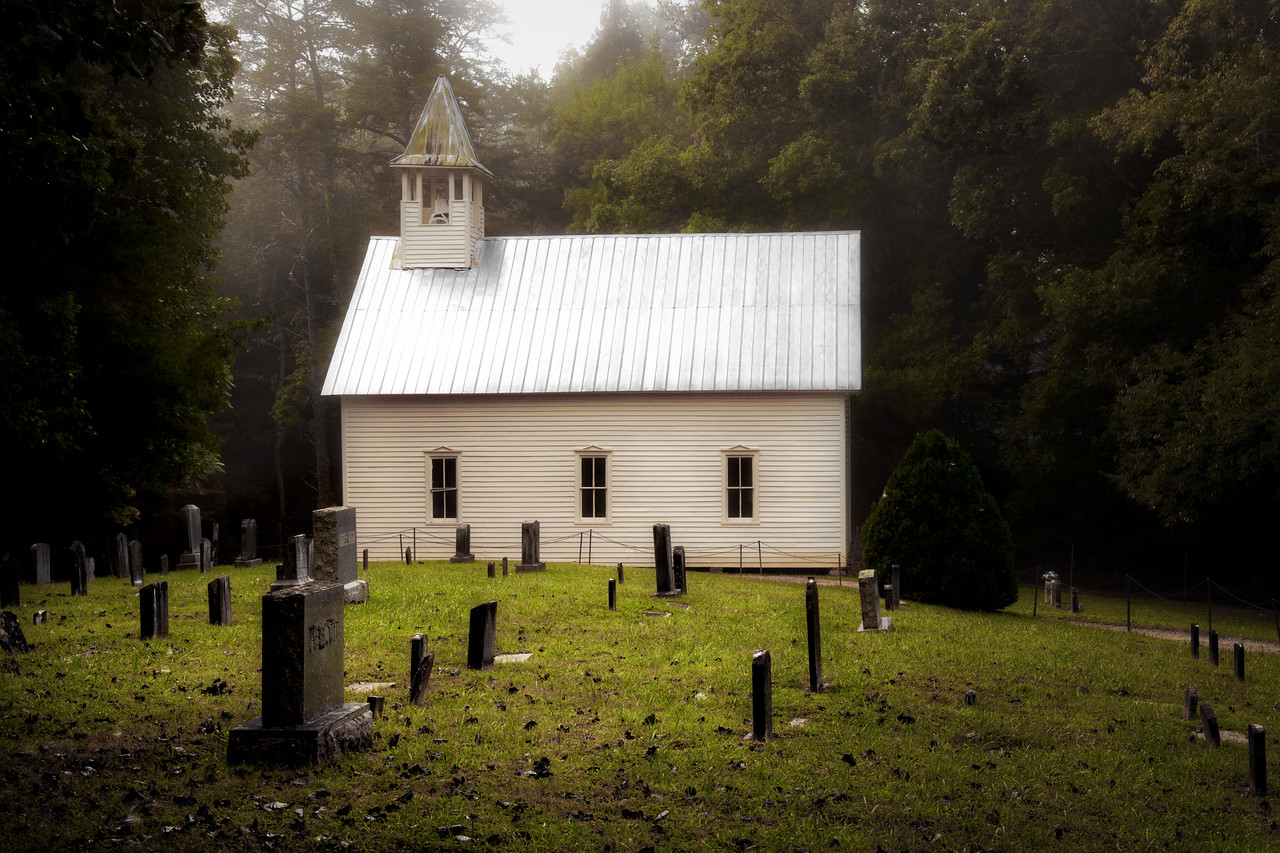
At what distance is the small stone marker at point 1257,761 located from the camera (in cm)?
790

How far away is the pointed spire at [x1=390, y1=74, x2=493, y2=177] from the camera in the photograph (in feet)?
85.8

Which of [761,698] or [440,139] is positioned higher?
[440,139]

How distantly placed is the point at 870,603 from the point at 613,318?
41.0 ft

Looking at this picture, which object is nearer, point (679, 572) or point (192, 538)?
point (679, 572)

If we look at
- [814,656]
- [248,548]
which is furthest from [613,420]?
[814,656]

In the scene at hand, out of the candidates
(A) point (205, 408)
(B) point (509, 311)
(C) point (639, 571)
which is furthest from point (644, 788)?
(B) point (509, 311)

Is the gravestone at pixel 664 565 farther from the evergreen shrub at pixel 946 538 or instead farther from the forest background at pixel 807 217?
the forest background at pixel 807 217

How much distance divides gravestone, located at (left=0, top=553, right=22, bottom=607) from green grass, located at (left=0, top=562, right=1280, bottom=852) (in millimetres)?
1919

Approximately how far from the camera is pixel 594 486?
23594 millimetres

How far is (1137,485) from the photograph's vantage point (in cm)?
2358

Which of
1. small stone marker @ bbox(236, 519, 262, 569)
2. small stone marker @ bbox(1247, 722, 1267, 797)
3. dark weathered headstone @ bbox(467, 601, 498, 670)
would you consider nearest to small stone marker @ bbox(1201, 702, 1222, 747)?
small stone marker @ bbox(1247, 722, 1267, 797)

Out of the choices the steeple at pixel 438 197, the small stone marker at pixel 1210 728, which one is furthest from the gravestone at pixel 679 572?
the steeple at pixel 438 197

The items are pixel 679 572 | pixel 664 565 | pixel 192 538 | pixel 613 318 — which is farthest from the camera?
pixel 613 318

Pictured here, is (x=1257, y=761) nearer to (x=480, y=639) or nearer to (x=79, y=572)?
(x=480, y=639)
